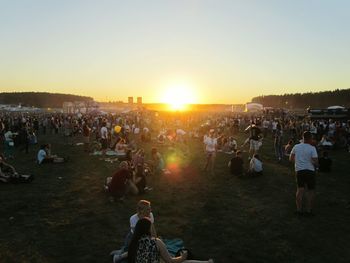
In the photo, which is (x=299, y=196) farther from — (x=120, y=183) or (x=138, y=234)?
(x=138, y=234)

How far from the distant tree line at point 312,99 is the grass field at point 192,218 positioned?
264 feet

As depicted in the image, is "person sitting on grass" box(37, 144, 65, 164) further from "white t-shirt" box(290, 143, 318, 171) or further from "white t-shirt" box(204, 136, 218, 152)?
"white t-shirt" box(290, 143, 318, 171)

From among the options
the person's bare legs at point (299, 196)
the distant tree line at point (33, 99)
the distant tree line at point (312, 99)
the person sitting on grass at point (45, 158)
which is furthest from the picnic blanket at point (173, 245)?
the distant tree line at point (33, 99)

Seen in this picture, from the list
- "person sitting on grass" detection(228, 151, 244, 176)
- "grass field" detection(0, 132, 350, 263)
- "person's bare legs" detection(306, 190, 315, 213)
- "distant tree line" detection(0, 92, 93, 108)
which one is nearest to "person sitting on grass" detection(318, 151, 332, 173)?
"grass field" detection(0, 132, 350, 263)

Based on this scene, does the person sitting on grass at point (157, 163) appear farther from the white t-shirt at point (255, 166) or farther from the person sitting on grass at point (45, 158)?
the person sitting on grass at point (45, 158)

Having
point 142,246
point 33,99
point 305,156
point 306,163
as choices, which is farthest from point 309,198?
point 33,99

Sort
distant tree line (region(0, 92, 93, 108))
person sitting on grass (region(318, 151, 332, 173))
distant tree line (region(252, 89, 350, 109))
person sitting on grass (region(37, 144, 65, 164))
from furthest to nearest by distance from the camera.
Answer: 1. distant tree line (region(0, 92, 93, 108))
2. distant tree line (region(252, 89, 350, 109))
3. person sitting on grass (region(37, 144, 65, 164))
4. person sitting on grass (region(318, 151, 332, 173))

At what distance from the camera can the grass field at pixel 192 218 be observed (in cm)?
716

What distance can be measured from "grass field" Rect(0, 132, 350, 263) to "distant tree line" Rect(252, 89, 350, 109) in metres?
80.4

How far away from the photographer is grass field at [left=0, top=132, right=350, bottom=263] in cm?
716

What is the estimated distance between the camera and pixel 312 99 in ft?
358

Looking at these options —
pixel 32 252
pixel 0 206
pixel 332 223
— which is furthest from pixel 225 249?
pixel 0 206

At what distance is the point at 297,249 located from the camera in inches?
285

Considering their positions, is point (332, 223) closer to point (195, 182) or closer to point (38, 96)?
point (195, 182)
